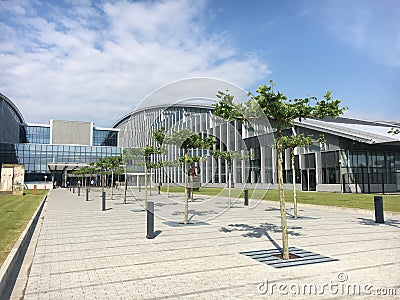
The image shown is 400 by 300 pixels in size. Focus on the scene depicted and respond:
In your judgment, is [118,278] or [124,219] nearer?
[118,278]

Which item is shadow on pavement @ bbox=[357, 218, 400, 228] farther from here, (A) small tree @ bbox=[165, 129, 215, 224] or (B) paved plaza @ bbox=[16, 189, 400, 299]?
(A) small tree @ bbox=[165, 129, 215, 224]

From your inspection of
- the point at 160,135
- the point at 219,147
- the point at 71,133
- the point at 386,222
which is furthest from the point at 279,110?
the point at 71,133

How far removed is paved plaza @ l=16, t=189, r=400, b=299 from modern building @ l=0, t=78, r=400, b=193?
11.6 ft

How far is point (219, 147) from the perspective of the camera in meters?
26.8

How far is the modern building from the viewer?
14.3 meters

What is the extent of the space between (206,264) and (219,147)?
19.2 m

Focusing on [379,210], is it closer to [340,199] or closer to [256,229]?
[256,229]

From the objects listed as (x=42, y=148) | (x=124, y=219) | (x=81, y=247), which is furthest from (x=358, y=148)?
(x=42, y=148)

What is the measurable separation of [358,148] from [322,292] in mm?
36517

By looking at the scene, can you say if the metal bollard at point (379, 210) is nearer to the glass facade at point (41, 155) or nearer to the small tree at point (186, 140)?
the small tree at point (186, 140)

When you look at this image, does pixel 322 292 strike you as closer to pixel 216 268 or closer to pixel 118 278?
pixel 216 268

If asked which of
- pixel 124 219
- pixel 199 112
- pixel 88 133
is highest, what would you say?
pixel 88 133

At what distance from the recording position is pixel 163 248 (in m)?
9.85

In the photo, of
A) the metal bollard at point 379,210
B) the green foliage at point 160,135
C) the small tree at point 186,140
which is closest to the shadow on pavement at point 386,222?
the metal bollard at point 379,210
